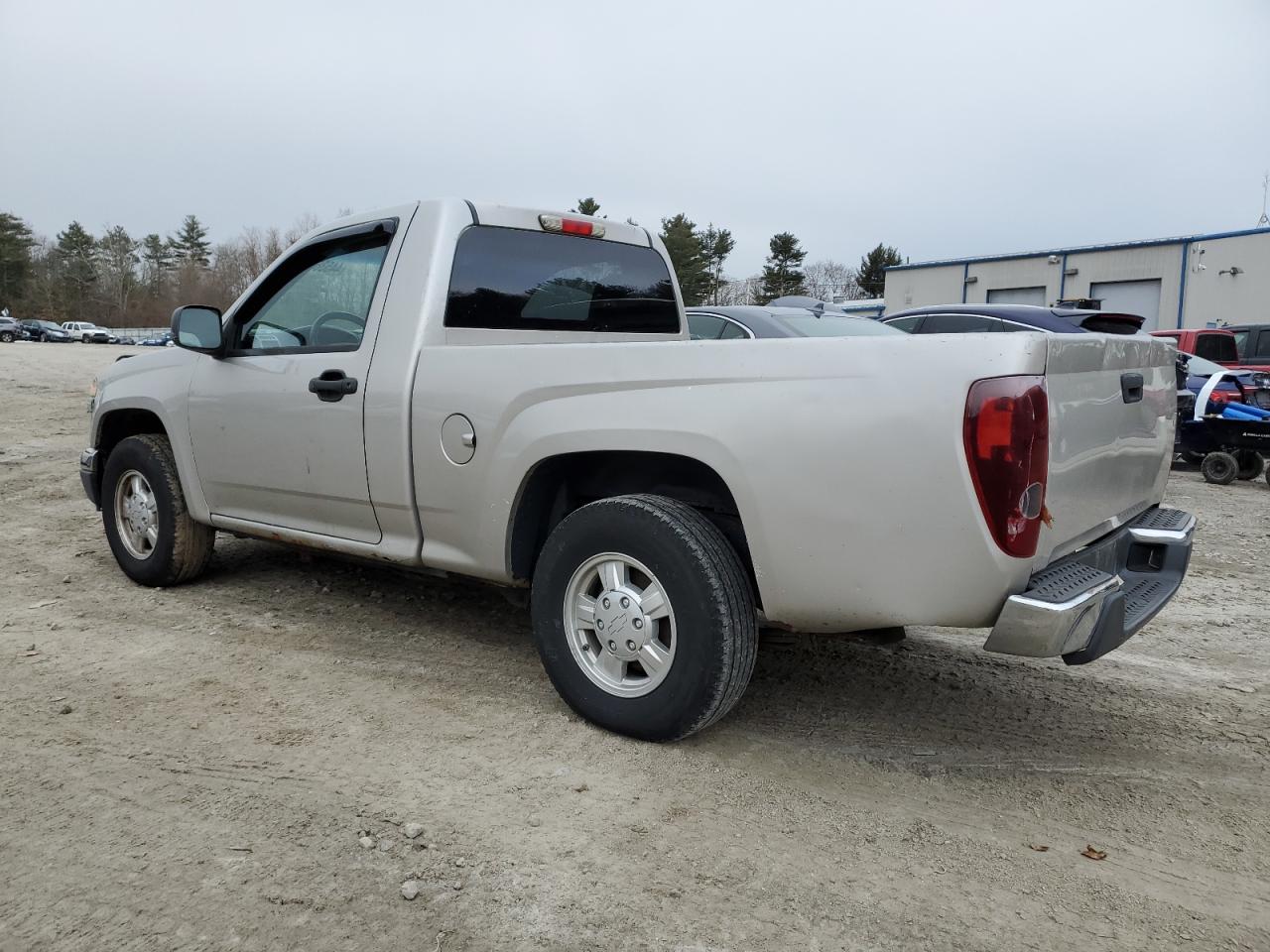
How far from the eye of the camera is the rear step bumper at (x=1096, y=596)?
2494 mm

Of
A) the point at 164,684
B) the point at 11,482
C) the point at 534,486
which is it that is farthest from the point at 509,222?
the point at 11,482

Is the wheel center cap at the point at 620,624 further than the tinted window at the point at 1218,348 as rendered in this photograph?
No

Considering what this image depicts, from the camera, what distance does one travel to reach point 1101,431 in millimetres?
2932

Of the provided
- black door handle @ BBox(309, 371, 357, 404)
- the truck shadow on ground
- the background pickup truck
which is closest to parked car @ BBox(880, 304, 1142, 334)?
the truck shadow on ground

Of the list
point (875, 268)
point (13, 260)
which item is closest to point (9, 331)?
point (13, 260)

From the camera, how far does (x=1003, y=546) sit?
251 centimetres

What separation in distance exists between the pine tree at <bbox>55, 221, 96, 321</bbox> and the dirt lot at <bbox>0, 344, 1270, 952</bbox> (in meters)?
90.3

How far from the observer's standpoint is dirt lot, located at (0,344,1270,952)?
2250mm

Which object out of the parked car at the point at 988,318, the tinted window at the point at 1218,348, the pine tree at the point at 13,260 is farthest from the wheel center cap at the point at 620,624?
the pine tree at the point at 13,260

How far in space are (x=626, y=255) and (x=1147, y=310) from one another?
2791 cm

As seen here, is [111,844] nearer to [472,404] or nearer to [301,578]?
[472,404]

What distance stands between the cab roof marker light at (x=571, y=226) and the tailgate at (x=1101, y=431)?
238 centimetres

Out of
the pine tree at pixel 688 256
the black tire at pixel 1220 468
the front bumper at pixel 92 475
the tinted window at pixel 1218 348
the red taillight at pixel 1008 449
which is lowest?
the black tire at pixel 1220 468

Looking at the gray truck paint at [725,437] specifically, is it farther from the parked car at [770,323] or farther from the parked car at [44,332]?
the parked car at [44,332]
